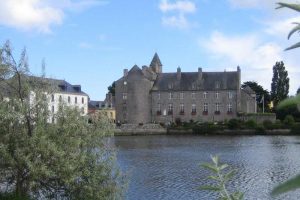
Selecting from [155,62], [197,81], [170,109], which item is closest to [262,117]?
[197,81]

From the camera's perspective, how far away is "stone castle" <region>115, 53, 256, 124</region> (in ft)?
283

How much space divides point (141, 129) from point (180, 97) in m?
10.2

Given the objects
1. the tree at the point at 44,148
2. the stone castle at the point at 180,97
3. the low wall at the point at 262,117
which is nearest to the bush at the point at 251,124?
the low wall at the point at 262,117

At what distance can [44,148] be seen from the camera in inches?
516

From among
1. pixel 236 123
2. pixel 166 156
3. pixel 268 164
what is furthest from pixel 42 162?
pixel 236 123

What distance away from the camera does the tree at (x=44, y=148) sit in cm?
1327

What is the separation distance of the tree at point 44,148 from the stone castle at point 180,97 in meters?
72.7

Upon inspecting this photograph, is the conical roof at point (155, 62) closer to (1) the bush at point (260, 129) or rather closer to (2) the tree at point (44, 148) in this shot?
(1) the bush at point (260, 129)

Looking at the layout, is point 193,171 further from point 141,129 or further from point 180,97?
point 180,97

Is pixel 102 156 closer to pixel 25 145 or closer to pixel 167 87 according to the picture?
pixel 25 145

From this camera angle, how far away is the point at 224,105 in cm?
8612

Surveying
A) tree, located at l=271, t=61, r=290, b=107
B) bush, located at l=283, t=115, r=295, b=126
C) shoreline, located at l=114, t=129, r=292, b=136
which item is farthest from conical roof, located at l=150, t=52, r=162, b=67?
bush, located at l=283, t=115, r=295, b=126

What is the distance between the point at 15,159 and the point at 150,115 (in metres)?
76.5

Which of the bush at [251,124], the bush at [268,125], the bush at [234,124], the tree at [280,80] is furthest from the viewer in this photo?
the tree at [280,80]
